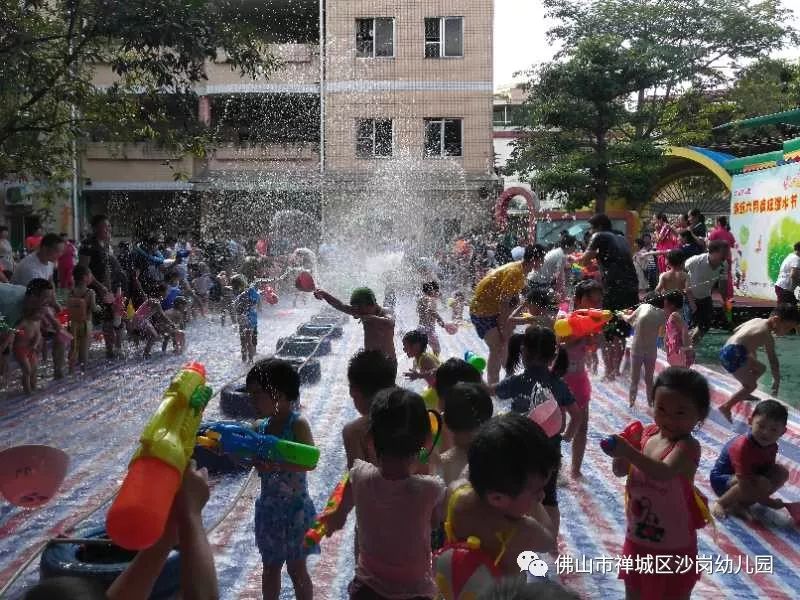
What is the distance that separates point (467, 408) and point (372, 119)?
21.0 meters

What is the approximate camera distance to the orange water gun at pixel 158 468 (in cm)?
183

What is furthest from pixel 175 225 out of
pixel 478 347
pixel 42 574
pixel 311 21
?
pixel 42 574

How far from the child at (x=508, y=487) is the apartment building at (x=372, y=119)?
785 inches

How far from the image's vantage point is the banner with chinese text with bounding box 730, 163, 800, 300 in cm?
1537

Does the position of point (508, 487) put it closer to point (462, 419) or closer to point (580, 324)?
point (462, 419)

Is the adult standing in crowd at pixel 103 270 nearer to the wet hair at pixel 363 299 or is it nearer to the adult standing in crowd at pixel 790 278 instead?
the wet hair at pixel 363 299

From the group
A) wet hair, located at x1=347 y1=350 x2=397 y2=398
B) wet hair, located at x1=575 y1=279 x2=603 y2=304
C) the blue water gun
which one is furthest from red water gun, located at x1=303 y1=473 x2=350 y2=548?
wet hair, located at x1=575 y1=279 x2=603 y2=304

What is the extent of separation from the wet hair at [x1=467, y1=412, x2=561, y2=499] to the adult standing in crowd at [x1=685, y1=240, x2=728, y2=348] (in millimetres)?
7841

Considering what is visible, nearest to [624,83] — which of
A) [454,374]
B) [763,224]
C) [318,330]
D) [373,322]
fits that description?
[763,224]

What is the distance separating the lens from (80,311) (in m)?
10.3

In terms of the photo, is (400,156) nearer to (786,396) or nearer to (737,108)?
(737,108)

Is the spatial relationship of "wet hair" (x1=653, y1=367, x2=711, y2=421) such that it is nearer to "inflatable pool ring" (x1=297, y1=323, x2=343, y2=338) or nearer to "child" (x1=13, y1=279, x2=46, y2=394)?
"child" (x1=13, y1=279, x2=46, y2=394)

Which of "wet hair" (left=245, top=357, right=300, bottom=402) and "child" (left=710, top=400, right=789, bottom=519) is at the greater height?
"wet hair" (left=245, top=357, right=300, bottom=402)

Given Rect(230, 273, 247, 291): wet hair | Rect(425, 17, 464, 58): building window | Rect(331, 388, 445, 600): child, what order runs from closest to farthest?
1. Rect(331, 388, 445, 600): child
2. Rect(230, 273, 247, 291): wet hair
3. Rect(425, 17, 464, 58): building window
